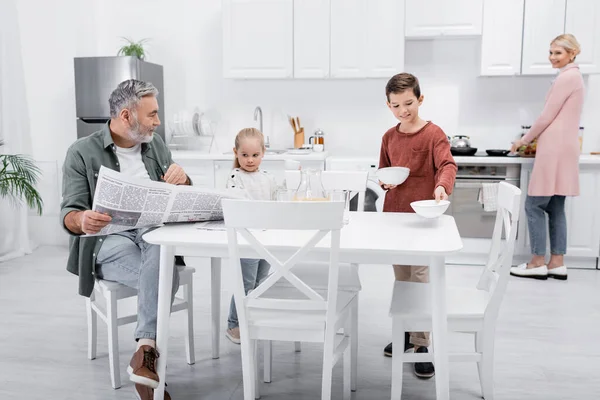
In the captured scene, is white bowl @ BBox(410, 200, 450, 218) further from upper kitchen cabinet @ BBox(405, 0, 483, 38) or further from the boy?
upper kitchen cabinet @ BBox(405, 0, 483, 38)

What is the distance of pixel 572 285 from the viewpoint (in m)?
3.91

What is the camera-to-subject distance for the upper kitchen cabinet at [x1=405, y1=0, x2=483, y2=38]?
4.29 meters

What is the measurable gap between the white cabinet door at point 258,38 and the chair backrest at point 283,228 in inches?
115

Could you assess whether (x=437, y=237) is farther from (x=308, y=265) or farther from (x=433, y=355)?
(x=308, y=265)

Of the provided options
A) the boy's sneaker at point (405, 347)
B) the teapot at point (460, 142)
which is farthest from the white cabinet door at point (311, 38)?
the boy's sneaker at point (405, 347)

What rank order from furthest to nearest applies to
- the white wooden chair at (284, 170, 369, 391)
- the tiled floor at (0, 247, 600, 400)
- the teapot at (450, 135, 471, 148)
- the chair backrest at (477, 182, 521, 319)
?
1. the teapot at (450, 135, 471, 148)
2. the tiled floor at (0, 247, 600, 400)
3. the white wooden chair at (284, 170, 369, 391)
4. the chair backrest at (477, 182, 521, 319)

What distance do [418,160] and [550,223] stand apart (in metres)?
1.94

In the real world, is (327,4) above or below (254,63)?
above

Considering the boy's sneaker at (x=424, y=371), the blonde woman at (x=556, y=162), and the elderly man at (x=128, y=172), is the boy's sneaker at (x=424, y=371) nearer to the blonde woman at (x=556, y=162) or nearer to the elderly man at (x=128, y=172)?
the elderly man at (x=128, y=172)

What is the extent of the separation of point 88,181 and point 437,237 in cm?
134

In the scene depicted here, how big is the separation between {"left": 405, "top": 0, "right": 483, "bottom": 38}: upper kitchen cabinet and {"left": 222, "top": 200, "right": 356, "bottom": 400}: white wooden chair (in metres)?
2.84

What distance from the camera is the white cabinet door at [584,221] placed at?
4199mm

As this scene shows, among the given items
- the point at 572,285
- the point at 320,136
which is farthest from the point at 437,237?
the point at 320,136

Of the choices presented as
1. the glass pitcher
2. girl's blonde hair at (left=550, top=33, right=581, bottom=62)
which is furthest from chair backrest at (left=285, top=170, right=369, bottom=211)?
girl's blonde hair at (left=550, top=33, right=581, bottom=62)
